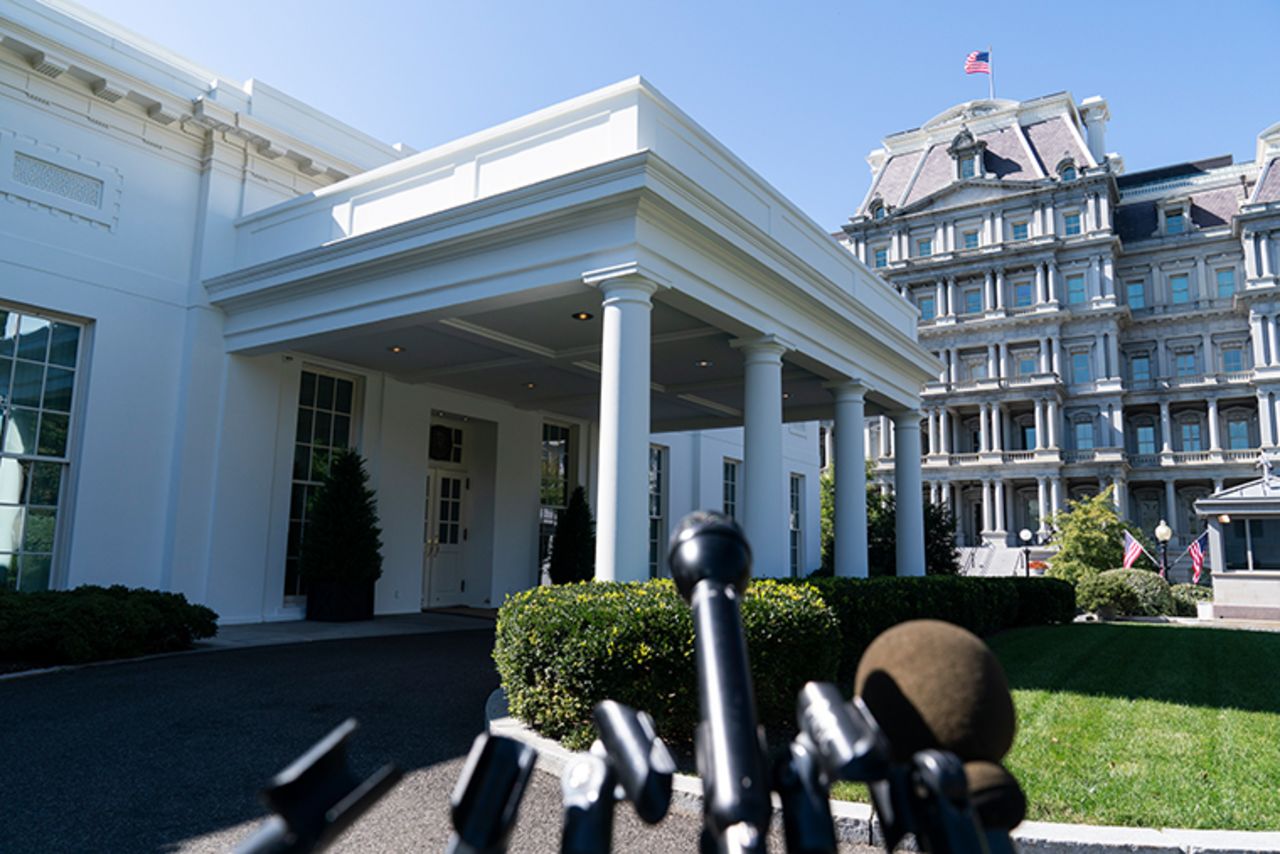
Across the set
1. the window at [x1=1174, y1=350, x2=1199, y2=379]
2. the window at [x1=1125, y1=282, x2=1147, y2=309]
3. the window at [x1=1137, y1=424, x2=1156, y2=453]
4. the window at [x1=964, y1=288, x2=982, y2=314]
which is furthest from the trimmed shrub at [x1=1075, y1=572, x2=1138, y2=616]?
the window at [x1=1125, y1=282, x2=1147, y2=309]

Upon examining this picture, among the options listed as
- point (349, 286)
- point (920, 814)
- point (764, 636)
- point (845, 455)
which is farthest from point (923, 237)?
point (920, 814)

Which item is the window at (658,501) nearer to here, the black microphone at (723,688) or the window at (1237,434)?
the black microphone at (723,688)

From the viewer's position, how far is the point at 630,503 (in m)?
8.65

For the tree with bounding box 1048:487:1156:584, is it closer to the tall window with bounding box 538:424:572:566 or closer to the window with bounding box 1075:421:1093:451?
the window with bounding box 1075:421:1093:451

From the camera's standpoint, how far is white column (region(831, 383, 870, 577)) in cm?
1413

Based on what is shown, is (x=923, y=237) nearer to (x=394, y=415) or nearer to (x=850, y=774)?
(x=394, y=415)

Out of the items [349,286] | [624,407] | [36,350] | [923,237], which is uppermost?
[923,237]

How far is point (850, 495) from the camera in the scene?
14.2 meters

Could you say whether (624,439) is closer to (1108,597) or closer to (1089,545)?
(1108,597)

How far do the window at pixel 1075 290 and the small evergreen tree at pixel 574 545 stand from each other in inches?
1679

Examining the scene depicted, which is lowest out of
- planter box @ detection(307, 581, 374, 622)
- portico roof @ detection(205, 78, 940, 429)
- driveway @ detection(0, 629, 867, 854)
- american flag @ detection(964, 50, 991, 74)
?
driveway @ detection(0, 629, 867, 854)

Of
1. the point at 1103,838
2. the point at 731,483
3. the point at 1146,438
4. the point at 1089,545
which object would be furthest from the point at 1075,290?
the point at 1103,838

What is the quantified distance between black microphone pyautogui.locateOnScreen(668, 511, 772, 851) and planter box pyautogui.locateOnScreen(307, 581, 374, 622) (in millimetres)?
13562

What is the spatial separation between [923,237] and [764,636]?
5286cm
